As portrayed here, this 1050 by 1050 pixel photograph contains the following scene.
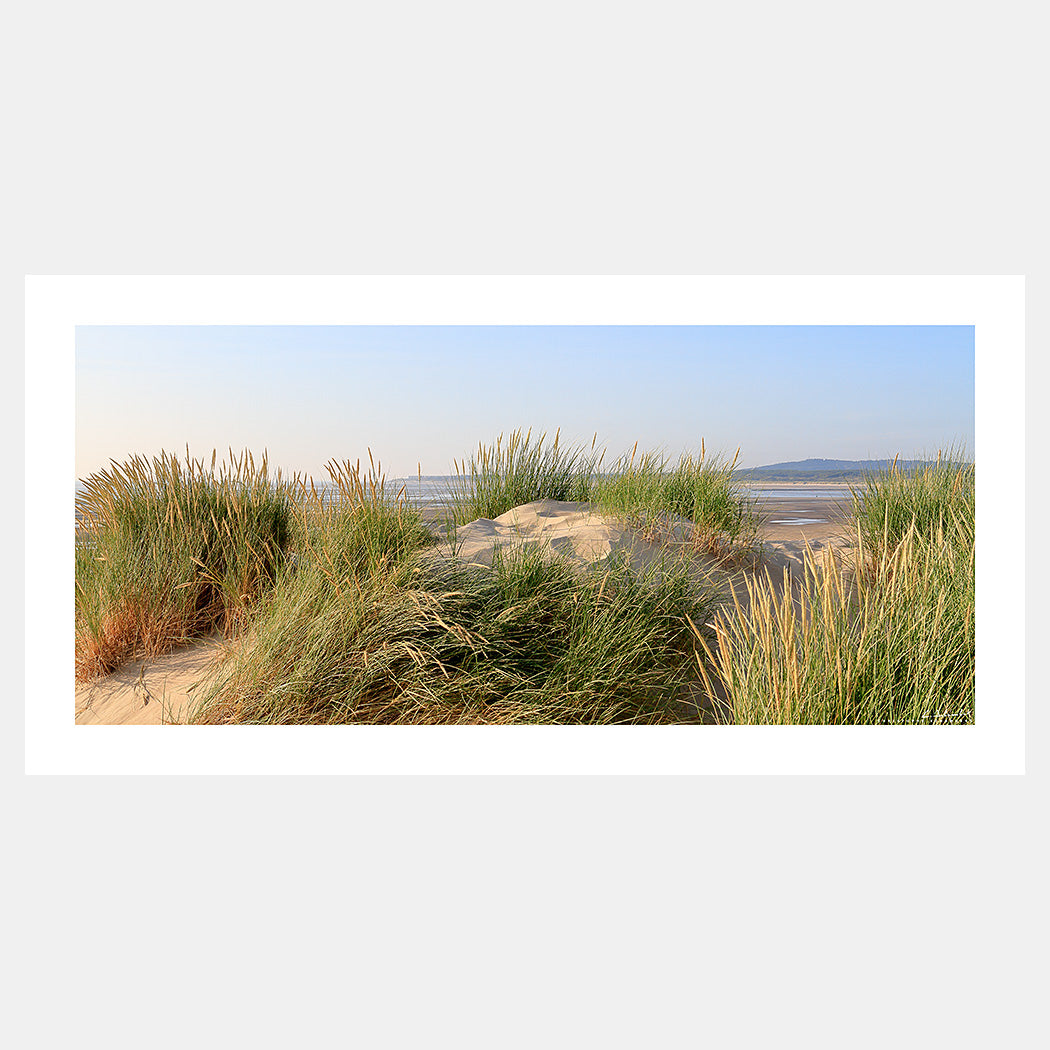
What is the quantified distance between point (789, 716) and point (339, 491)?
2.13 m

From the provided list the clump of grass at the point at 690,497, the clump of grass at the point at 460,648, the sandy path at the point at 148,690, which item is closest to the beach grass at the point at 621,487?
the clump of grass at the point at 690,497

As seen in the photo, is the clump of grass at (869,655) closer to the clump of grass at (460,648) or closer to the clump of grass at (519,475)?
the clump of grass at (460,648)

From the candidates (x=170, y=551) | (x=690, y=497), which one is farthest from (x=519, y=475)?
(x=170, y=551)

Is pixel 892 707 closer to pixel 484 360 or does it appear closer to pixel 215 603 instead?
pixel 484 360

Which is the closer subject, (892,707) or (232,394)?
(892,707)

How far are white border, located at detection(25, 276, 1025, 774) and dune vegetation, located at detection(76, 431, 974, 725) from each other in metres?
0.13

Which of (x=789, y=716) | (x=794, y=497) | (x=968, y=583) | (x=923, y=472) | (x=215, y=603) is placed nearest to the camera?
(x=789, y=716)

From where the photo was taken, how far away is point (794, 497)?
460 centimetres

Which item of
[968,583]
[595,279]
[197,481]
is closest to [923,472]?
[968,583]

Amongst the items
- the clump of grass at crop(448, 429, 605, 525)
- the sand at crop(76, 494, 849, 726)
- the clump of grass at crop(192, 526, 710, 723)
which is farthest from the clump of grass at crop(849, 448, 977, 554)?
the clump of grass at crop(448, 429, 605, 525)

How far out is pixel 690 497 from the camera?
4.16 m

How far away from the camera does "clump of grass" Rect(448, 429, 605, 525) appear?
4.28 meters

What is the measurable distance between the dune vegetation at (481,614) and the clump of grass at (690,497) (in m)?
0.05
